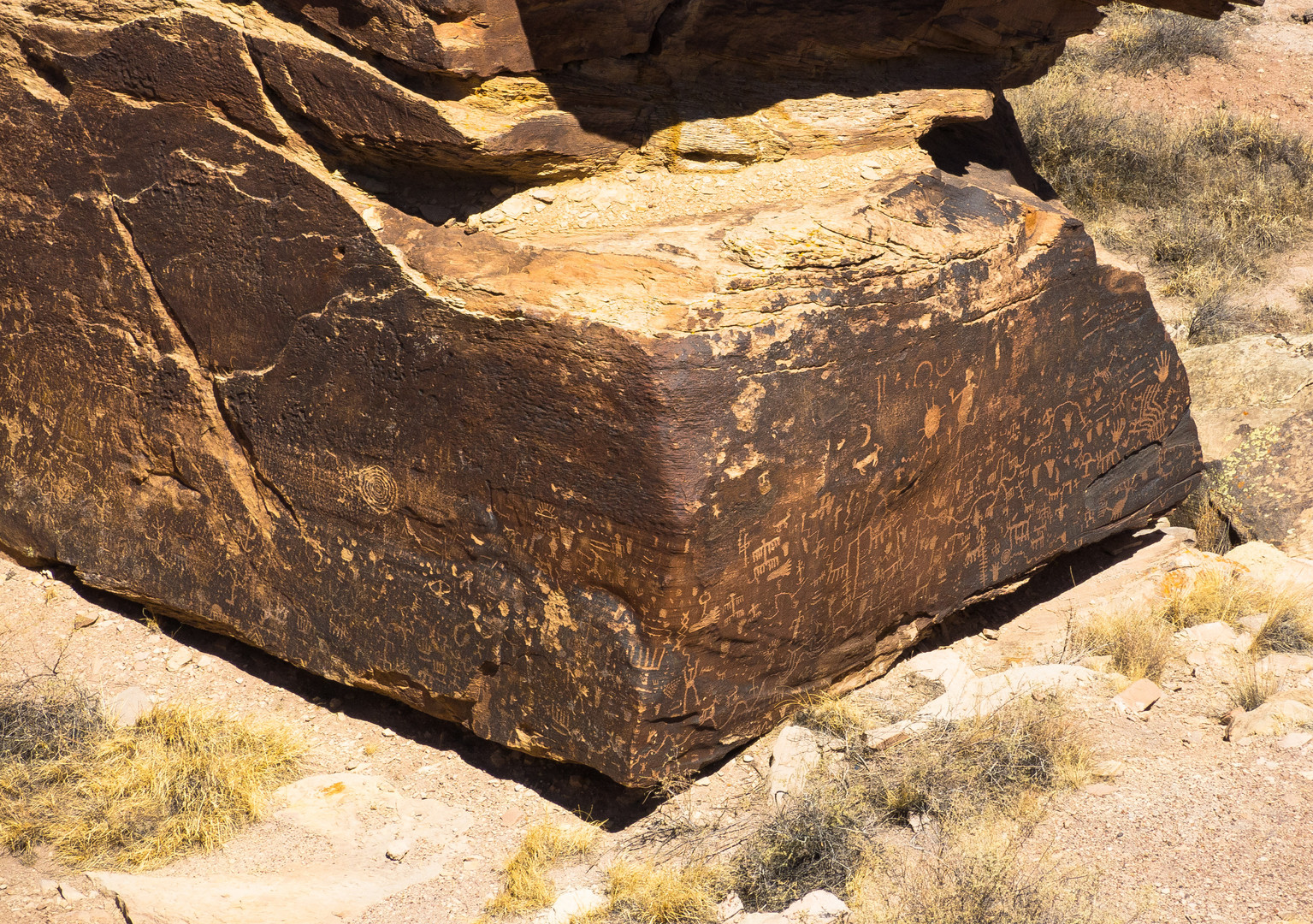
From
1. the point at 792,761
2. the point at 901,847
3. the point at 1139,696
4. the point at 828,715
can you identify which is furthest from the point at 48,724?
the point at 1139,696

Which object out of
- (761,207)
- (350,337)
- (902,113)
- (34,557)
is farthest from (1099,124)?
(34,557)

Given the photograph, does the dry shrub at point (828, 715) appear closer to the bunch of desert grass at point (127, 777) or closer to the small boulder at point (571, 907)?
the small boulder at point (571, 907)

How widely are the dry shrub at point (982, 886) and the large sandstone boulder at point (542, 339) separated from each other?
0.65m

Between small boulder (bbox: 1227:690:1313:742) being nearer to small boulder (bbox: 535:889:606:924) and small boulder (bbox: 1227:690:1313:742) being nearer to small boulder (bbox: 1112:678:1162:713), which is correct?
small boulder (bbox: 1112:678:1162:713)

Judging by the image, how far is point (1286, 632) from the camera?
366cm

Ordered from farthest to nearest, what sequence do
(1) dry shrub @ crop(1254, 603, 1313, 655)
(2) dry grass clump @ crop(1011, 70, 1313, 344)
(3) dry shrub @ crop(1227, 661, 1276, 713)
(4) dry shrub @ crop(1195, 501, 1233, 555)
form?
(2) dry grass clump @ crop(1011, 70, 1313, 344) < (4) dry shrub @ crop(1195, 501, 1233, 555) < (1) dry shrub @ crop(1254, 603, 1313, 655) < (3) dry shrub @ crop(1227, 661, 1276, 713)

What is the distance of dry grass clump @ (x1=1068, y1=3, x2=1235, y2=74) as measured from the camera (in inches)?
381

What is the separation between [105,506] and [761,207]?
2.26 metres

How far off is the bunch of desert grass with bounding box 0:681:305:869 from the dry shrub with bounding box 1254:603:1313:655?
301 cm

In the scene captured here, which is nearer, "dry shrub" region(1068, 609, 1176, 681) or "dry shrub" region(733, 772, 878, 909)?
"dry shrub" region(733, 772, 878, 909)

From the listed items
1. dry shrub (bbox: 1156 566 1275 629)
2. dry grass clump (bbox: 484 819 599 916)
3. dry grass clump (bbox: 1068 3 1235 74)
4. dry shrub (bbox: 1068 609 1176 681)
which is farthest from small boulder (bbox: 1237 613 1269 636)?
dry grass clump (bbox: 1068 3 1235 74)

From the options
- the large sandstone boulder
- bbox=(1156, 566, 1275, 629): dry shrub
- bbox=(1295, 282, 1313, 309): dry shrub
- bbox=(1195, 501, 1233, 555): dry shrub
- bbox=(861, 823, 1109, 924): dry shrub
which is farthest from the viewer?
bbox=(1295, 282, 1313, 309): dry shrub

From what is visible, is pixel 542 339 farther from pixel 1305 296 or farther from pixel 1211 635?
pixel 1305 296

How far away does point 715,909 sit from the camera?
271cm
